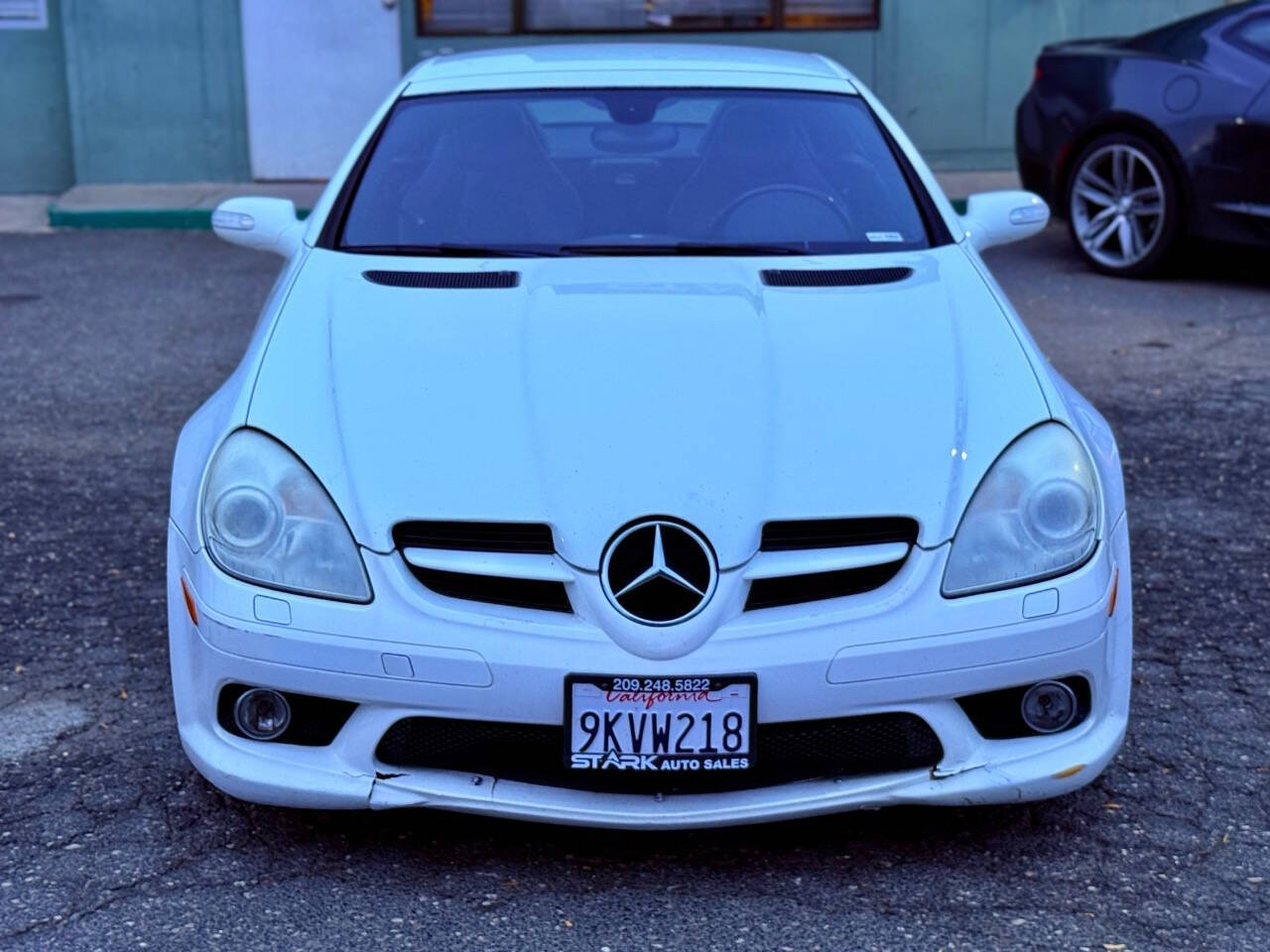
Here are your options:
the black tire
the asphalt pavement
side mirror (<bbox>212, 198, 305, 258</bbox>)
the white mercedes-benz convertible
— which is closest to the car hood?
the white mercedes-benz convertible

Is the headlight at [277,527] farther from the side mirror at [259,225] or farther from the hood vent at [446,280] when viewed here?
the side mirror at [259,225]

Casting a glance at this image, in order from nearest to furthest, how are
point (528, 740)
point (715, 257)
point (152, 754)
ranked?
point (528, 740)
point (152, 754)
point (715, 257)

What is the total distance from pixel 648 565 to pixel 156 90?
9.49 metres

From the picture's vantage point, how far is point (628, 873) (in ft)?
10.6

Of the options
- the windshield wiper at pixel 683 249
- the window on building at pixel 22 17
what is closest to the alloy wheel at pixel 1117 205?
the windshield wiper at pixel 683 249

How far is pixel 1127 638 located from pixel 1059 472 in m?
0.33

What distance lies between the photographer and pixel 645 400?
Result: 336 cm

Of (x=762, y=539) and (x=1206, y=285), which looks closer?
(x=762, y=539)

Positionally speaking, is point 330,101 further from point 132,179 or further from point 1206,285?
point 1206,285

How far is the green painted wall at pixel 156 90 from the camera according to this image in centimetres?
1159

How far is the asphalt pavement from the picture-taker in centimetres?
306

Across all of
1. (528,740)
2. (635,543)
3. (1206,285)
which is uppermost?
(635,543)

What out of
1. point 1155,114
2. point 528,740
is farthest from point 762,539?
point 1155,114

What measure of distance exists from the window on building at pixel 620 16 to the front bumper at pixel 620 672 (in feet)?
29.9
